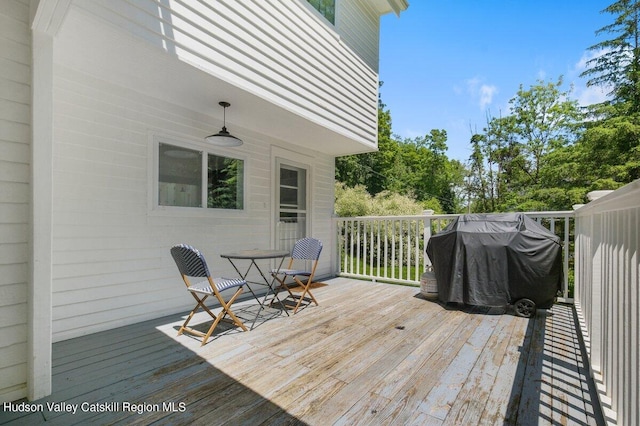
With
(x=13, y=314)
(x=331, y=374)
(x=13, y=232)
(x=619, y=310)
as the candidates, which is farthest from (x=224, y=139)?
(x=619, y=310)

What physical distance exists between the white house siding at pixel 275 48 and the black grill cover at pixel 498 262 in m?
2.50

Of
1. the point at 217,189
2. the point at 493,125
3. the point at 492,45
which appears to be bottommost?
the point at 217,189

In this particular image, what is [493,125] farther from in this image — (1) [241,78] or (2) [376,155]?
(1) [241,78]

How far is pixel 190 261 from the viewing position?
2920 millimetres

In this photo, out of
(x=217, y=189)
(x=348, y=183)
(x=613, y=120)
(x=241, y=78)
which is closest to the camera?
(x=241, y=78)

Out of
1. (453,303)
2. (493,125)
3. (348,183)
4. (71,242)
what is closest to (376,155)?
(348,183)

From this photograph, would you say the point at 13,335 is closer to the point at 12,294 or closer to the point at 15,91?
the point at 12,294

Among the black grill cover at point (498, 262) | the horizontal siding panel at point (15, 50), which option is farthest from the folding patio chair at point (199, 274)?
the black grill cover at point (498, 262)

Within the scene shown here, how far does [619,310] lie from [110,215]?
13.5 ft

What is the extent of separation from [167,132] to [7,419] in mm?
2969

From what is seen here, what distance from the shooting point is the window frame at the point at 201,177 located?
143 inches

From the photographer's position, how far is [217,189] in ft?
14.5

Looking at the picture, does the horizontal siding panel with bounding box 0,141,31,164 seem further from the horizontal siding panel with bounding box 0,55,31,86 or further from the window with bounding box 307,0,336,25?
the window with bounding box 307,0,336,25

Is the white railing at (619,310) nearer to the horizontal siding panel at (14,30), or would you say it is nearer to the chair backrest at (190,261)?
the chair backrest at (190,261)
